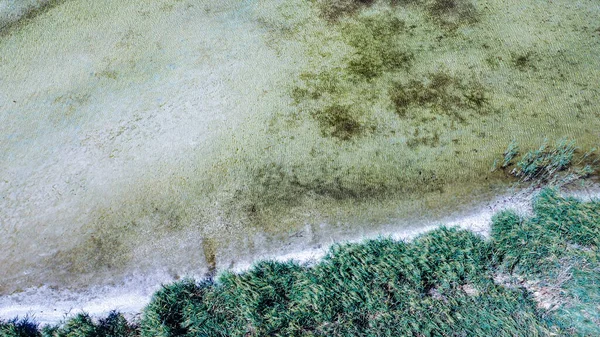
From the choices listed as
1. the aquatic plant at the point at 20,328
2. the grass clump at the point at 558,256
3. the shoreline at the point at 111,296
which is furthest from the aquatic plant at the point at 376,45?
the aquatic plant at the point at 20,328

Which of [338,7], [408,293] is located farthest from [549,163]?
[338,7]

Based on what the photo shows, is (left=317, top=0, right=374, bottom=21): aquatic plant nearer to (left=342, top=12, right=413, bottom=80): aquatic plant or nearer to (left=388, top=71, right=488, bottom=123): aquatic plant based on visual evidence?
(left=342, top=12, right=413, bottom=80): aquatic plant

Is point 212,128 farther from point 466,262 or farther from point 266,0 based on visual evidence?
point 466,262

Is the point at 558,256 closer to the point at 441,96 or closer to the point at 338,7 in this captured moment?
the point at 441,96

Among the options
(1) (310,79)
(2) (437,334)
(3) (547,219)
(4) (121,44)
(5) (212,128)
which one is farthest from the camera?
(4) (121,44)

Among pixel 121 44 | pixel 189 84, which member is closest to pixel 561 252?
pixel 189 84

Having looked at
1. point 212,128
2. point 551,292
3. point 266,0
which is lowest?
point 551,292
